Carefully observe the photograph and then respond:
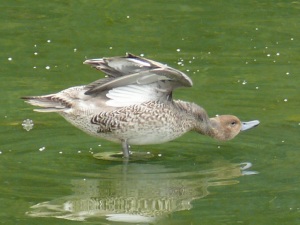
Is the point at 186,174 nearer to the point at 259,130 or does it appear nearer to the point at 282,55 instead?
the point at 259,130

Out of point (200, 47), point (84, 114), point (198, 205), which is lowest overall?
point (198, 205)

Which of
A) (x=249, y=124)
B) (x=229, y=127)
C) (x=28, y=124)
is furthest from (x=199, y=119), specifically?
(x=28, y=124)

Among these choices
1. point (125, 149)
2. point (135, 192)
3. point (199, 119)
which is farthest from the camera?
point (199, 119)

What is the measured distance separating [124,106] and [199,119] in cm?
88

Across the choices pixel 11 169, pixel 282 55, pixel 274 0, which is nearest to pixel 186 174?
pixel 11 169

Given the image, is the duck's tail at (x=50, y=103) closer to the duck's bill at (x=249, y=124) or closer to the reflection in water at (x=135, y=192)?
the reflection in water at (x=135, y=192)

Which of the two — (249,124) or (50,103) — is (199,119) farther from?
(50,103)

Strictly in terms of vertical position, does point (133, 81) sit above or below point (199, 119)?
above

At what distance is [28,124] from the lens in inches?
454

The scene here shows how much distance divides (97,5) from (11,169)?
6.78 m

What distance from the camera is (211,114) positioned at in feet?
39.5

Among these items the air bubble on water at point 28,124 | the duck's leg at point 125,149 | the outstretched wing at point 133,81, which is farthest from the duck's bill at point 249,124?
the air bubble on water at point 28,124

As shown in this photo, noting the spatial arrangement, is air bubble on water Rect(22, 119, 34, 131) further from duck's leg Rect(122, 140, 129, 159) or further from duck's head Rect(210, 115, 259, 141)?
duck's head Rect(210, 115, 259, 141)

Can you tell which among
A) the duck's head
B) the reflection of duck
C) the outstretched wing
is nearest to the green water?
the duck's head
